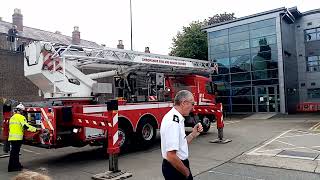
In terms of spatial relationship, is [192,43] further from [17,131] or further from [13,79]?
[17,131]

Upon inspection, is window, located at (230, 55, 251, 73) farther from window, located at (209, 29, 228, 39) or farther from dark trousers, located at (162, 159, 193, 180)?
dark trousers, located at (162, 159, 193, 180)

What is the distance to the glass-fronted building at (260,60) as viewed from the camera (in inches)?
1091

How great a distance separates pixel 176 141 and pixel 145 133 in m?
8.57

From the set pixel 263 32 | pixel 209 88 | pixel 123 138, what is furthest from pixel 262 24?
pixel 123 138

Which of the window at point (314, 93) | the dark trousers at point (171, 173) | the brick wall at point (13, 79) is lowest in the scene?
the dark trousers at point (171, 173)

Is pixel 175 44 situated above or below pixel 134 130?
above

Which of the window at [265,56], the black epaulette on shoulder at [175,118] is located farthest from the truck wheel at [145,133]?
the window at [265,56]

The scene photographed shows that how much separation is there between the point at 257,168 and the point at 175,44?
3237 cm

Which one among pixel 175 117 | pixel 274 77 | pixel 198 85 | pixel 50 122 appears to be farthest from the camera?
pixel 274 77

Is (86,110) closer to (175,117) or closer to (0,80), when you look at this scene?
(175,117)

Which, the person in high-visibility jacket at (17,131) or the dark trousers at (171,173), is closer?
the dark trousers at (171,173)

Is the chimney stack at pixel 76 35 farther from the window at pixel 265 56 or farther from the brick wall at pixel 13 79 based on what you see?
the window at pixel 265 56

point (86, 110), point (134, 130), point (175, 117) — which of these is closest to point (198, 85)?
point (134, 130)

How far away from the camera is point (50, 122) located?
9.35 meters
